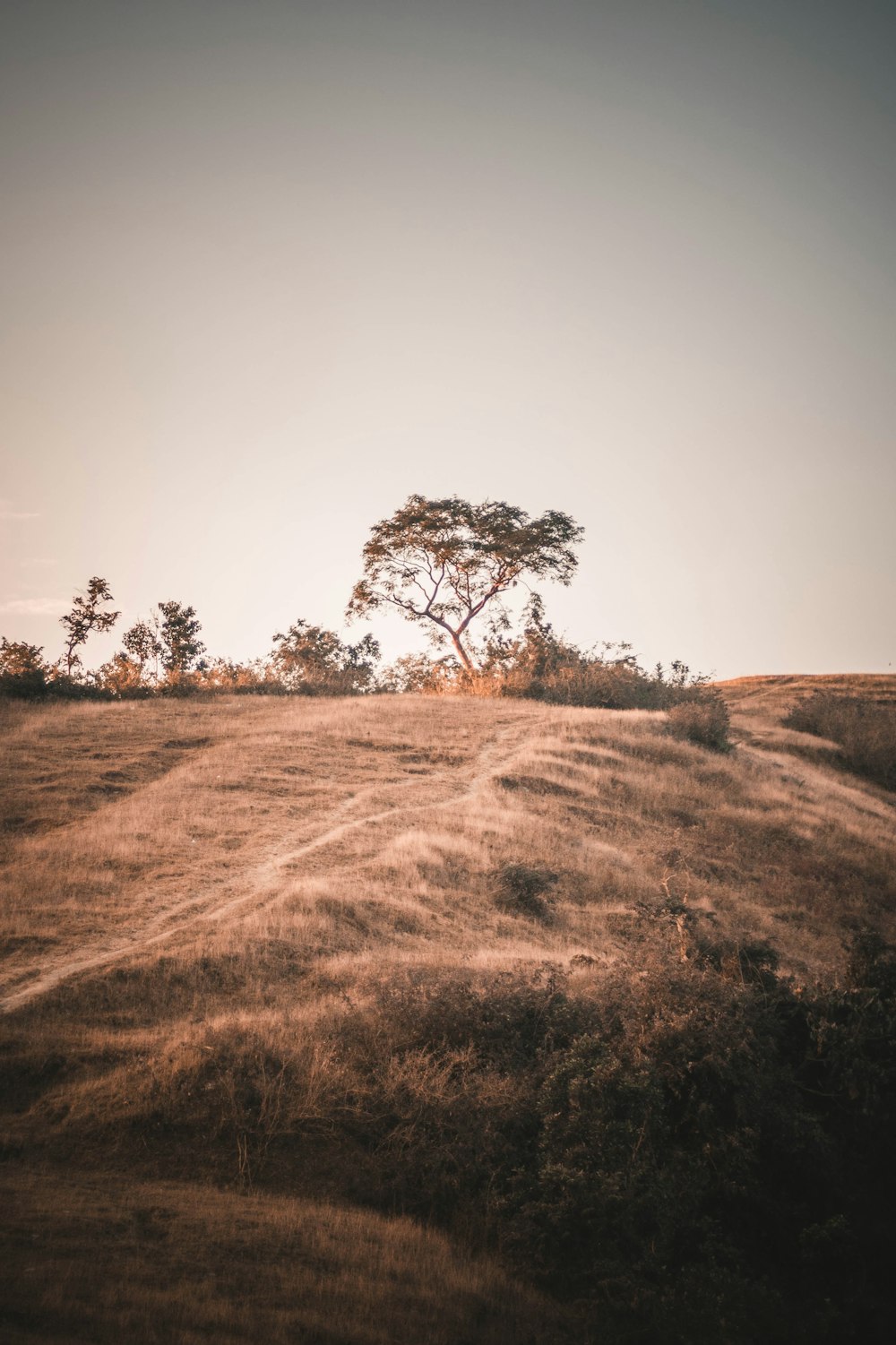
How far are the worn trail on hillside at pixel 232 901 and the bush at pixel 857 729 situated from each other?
806 inches

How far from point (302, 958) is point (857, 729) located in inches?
1318

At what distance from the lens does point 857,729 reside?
35.5 m

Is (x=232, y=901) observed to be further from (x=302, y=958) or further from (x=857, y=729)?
(x=857, y=729)

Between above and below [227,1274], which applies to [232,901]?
above

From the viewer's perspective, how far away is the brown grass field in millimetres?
4969

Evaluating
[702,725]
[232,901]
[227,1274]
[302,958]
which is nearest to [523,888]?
[302,958]

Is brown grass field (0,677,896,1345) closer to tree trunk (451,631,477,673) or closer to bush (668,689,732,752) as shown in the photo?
bush (668,689,732,752)

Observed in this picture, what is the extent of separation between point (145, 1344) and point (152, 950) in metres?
6.27

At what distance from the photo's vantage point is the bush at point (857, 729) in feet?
106

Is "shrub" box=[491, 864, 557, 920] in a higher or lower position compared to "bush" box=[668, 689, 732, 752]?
lower

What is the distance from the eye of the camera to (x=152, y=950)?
9.88 meters

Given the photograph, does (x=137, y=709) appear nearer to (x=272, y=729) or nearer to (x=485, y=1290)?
(x=272, y=729)

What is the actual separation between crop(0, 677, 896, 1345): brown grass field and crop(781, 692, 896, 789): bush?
26.0 ft

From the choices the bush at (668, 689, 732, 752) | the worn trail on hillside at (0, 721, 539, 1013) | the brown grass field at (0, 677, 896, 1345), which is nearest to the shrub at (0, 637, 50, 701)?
the brown grass field at (0, 677, 896, 1345)
